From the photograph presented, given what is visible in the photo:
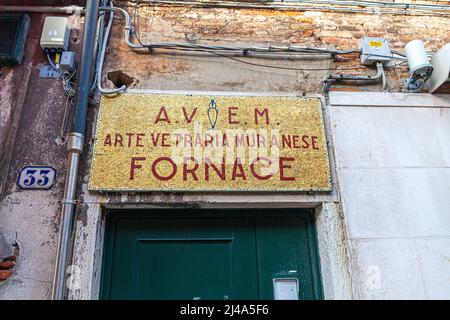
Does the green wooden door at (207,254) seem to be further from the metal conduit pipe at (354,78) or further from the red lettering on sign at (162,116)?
the metal conduit pipe at (354,78)

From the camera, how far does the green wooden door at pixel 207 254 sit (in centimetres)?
286

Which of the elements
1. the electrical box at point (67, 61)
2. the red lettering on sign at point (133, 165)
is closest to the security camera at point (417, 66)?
the red lettering on sign at point (133, 165)

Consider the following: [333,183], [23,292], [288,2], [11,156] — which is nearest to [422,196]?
[333,183]

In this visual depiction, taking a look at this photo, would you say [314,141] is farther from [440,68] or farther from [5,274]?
[5,274]

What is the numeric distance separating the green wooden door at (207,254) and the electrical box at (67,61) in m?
1.34

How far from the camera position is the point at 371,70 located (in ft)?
11.6

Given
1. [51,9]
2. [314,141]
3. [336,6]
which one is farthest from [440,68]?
[51,9]

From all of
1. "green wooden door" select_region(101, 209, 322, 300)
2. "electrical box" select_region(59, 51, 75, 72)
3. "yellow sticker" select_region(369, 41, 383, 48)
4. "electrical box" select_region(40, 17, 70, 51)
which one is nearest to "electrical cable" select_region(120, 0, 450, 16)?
"yellow sticker" select_region(369, 41, 383, 48)

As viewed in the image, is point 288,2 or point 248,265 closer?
point 248,265

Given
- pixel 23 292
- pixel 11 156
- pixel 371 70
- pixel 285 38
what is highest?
pixel 285 38

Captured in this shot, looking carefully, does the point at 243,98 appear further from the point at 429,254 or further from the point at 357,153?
the point at 429,254

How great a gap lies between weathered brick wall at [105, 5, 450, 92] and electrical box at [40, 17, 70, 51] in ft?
1.31

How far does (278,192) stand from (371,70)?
1569 mm

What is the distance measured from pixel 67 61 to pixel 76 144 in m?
0.81
